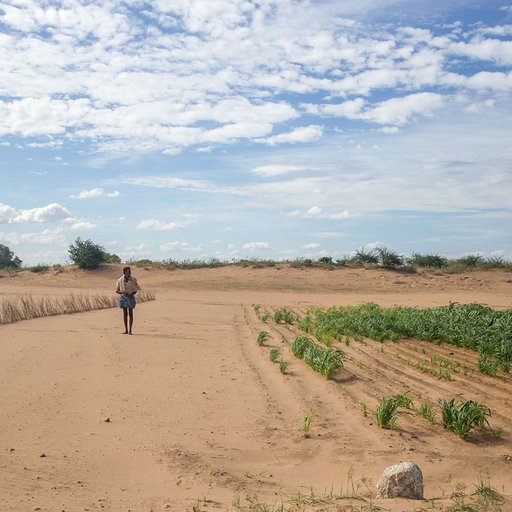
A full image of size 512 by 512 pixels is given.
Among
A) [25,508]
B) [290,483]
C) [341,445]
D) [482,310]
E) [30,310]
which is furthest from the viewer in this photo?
[30,310]

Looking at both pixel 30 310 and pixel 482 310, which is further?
pixel 30 310

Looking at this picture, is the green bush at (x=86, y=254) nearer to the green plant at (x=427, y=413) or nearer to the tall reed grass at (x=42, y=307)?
the tall reed grass at (x=42, y=307)

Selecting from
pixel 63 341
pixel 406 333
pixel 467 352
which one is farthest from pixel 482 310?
pixel 63 341

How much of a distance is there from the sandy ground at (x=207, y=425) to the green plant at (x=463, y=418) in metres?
0.12

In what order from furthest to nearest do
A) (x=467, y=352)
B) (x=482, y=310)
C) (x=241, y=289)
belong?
1. (x=241, y=289)
2. (x=482, y=310)
3. (x=467, y=352)

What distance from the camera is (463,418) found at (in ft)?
23.9

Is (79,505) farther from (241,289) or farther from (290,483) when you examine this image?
(241,289)

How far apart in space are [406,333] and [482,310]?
12.3 feet

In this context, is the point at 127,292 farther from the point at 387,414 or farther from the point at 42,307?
the point at 387,414

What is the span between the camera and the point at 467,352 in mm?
13461

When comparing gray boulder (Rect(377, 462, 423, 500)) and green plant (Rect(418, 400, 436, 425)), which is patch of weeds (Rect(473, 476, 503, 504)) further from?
green plant (Rect(418, 400, 436, 425))

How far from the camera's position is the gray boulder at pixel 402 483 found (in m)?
5.32

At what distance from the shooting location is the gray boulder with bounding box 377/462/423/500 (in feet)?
17.5

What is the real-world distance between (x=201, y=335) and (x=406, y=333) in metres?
5.19
